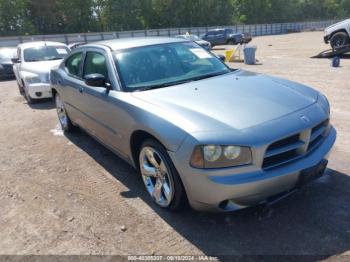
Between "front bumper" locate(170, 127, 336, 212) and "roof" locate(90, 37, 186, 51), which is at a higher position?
"roof" locate(90, 37, 186, 51)

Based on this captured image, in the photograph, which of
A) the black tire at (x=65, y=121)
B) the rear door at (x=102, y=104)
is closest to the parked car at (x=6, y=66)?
the black tire at (x=65, y=121)

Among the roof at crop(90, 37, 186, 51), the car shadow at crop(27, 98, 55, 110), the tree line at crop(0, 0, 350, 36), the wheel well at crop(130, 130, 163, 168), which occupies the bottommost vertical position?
the car shadow at crop(27, 98, 55, 110)

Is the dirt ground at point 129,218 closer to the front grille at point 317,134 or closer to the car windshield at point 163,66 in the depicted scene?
the front grille at point 317,134

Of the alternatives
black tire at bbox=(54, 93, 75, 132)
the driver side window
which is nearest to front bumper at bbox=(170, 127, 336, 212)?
the driver side window

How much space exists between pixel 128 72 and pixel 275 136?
1887mm

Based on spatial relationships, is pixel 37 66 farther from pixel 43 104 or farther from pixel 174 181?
pixel 174 181

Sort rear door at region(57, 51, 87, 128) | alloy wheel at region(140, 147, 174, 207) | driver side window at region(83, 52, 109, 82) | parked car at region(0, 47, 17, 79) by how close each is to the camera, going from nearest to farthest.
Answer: alloy wheel at region(140, 147, 174, 207)
driver side window at region(83, 52, 109, 82)
rear door at region(57, 51, 87, 128)
parked car at region(0, 47, 17, 79)

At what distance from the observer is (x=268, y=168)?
8.98 ft

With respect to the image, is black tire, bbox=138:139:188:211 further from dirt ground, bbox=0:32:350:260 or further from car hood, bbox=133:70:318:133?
car hood, bbox=133:70:318:133

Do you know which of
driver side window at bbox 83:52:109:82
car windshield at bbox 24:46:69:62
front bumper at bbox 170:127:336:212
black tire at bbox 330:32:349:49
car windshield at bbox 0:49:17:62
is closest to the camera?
front bumper at bbox 170:127:336:212

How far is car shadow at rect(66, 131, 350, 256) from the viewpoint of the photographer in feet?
8.91

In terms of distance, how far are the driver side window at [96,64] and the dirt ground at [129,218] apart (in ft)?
4.06

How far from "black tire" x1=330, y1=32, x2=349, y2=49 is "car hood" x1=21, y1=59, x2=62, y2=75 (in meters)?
11.1

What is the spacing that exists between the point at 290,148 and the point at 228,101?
0.71 metres
